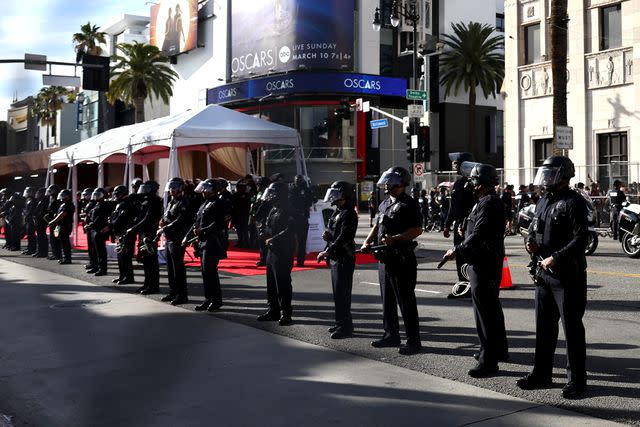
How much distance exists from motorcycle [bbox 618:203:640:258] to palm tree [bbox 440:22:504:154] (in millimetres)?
36437

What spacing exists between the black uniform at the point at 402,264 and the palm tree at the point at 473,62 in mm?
46227

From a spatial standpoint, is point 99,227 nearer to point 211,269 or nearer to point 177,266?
point 177,266

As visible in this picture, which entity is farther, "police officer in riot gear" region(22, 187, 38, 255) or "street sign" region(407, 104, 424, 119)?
"street sign" region(407, 104, 424, 119)

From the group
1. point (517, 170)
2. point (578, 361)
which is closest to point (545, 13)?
point (517, 170)

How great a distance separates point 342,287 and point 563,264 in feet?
9.87

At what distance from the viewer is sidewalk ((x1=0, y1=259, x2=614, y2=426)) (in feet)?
16.9

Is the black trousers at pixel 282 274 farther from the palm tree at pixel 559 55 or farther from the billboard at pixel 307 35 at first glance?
the billboard at pixel 307 35

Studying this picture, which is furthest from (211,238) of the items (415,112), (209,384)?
(415,112)

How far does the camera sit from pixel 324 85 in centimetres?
5122

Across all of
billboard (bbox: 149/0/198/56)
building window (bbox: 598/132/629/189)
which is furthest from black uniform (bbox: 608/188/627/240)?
billboard (bbox: 149/0/198/56)

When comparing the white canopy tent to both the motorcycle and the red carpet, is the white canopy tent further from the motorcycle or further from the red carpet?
the motorcycle

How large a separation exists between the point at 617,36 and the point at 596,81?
1825mm

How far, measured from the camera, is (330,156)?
51.7 metres

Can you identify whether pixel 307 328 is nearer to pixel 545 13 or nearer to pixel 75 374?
pixel 75 374
